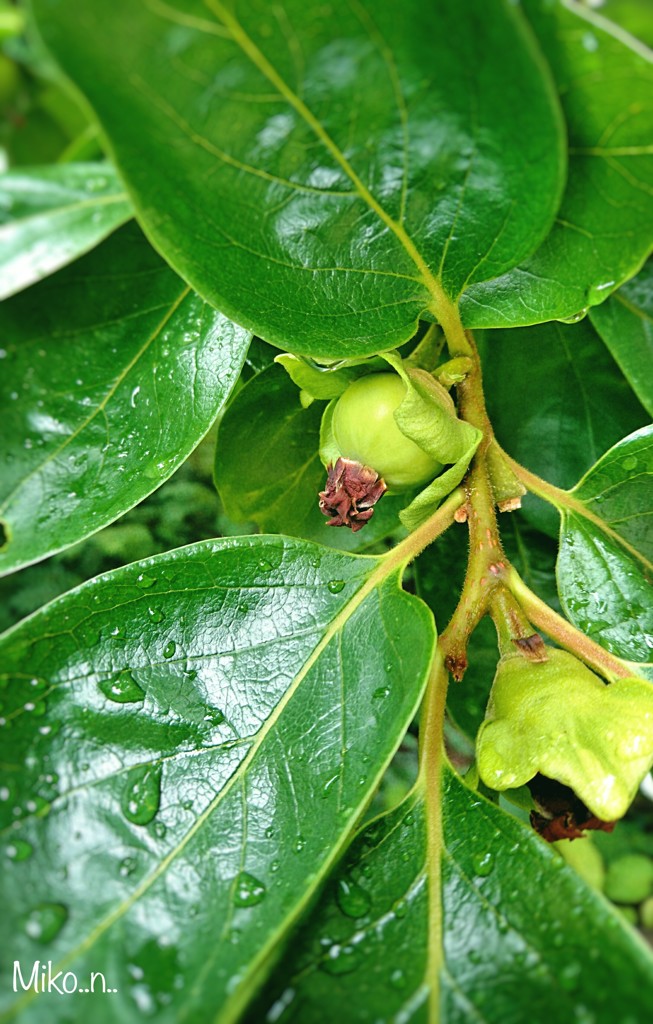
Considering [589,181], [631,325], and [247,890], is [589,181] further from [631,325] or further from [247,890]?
[247,890]

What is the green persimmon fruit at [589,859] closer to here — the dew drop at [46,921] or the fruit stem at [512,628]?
the fruit stem at [512,628]

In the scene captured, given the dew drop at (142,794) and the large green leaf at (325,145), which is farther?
the dew drop at (142,794)

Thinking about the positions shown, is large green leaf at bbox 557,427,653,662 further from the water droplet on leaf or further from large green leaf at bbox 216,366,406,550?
the water droplet on leaf

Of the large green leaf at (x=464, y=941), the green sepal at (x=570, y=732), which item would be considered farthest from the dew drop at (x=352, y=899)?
the green sepal at (x=570, y=732)

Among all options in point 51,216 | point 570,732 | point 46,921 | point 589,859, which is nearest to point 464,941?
point 570,732

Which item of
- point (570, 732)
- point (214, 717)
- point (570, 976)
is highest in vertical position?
point (214, 717)

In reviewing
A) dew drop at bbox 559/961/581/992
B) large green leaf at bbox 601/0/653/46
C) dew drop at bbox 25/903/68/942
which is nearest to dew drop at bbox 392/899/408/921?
dew drop at bbox 559/961/581/992

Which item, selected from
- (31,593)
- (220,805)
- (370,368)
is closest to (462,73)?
(370,368)
